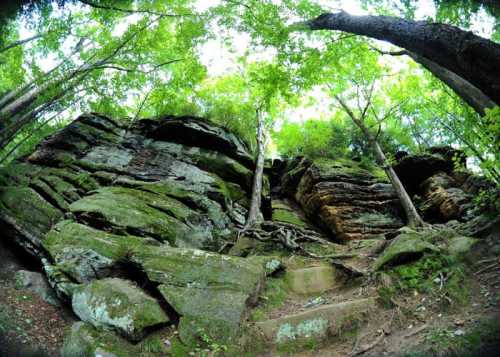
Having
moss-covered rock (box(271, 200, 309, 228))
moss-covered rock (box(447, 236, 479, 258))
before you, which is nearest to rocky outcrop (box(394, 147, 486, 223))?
moss-covered rock (box(271, 200, 309, 228))

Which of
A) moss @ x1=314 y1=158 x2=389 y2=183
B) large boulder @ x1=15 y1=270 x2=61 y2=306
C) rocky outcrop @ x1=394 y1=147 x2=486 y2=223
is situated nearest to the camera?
large boulder @ x1=15 y1=270 x2=61 y2=306

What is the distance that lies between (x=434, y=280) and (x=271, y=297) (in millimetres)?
3230

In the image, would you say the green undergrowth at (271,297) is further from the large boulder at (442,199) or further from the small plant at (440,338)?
the large boulder at (442,199)

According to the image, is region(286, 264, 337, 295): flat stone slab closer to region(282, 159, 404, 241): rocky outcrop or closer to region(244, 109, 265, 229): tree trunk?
region(244, 109, 265, 229): tree trunk

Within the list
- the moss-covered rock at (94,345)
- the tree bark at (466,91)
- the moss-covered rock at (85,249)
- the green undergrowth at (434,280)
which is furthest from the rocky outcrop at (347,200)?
the moss-covered rock at (94,345)

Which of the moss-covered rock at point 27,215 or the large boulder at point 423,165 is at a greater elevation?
the large boulder at point 423,165

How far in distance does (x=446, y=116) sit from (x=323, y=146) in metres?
6.82

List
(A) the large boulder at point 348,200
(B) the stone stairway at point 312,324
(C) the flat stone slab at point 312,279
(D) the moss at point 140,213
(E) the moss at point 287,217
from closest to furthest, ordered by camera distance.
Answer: (B) the stone stairway at point 312,324 → (C) the flat stone slab at point 312,279 → (D) the moss at point 140,213 → (A) the large boulder at point 348,200 → (E) the moss at point 287,217

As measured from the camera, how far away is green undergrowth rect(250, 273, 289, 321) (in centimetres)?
562

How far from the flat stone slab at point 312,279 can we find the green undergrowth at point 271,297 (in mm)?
250

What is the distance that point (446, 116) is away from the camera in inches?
609

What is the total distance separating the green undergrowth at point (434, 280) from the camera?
4.47 m

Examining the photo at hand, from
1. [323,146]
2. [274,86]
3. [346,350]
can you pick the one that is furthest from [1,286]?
[323,146]

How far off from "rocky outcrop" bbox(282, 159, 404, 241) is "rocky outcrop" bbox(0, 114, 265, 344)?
10.8 feet
